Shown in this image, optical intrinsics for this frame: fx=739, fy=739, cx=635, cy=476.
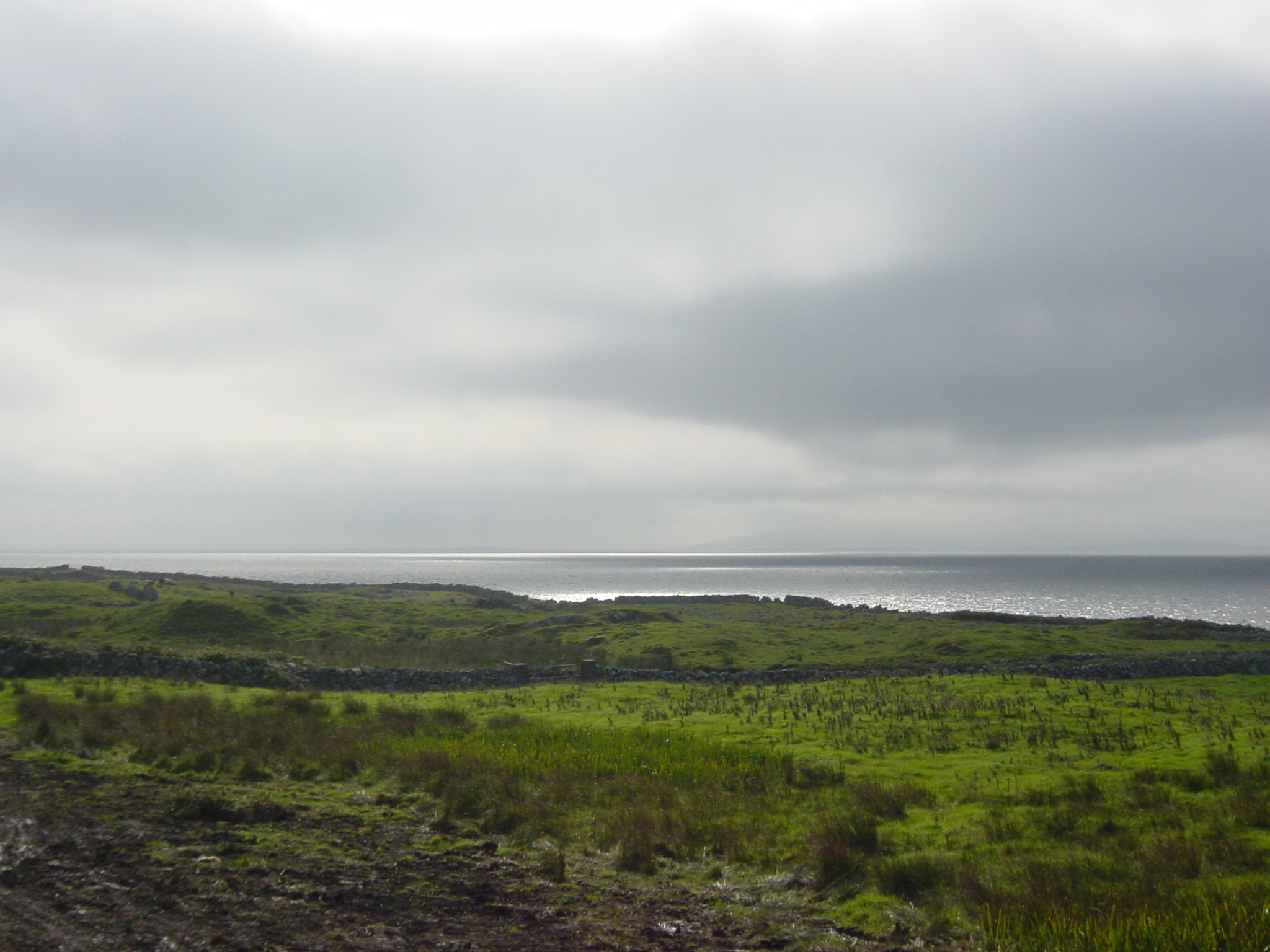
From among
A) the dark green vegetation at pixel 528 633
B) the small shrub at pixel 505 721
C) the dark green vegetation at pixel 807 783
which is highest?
the dark green vegetation at pixel 807 783

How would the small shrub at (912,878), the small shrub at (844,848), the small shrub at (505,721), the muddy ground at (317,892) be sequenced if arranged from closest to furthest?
the muddy ground at (317,892) < the small shrub at (912,878) < the small shrub at (844,848) < the small shrub at (505,721)

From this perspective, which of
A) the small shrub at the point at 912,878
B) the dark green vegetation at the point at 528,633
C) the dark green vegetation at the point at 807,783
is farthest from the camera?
the dark green vegetation at the point at 528,633

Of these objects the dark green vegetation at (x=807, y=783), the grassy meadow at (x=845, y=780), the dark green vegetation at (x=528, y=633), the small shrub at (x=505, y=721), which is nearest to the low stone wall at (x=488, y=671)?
the dark green vegetation at (x=528, y=633)

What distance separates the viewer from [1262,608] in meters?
122

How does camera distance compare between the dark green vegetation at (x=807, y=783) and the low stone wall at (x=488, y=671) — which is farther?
the low stone wall at (x=488, y=671)

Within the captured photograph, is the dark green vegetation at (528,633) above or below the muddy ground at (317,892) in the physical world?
below

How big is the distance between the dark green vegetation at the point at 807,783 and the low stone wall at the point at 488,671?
3055mm

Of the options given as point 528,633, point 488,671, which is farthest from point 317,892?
point 528,633

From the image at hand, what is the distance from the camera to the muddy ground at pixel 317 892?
9.36 meters

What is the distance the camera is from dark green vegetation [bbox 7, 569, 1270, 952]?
10406mm

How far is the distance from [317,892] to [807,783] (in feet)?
37.1

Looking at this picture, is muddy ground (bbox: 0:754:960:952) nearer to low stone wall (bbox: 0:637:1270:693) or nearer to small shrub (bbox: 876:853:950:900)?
small shrub (bbox: 876:853:950:900)

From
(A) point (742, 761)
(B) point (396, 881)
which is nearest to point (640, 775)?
(A) point (742, 761)

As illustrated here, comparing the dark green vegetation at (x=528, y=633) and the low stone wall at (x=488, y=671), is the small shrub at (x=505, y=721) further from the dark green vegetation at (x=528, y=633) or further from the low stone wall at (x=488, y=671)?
the dark green vegetation at (x=528, y=633)
